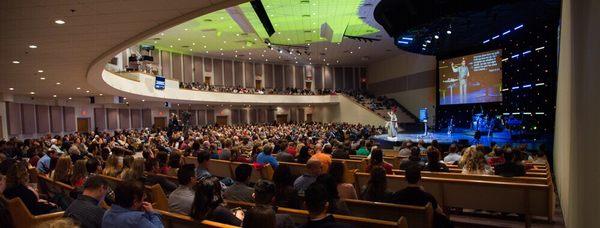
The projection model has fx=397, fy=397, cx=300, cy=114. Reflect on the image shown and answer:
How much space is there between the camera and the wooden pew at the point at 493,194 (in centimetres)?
486

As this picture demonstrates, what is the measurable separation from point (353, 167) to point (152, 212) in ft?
16.6

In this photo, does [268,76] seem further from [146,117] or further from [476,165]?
[476,165]

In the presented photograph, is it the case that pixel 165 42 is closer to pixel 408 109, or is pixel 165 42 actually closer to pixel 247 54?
pixel 247 54

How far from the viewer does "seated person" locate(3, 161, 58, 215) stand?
457 cm

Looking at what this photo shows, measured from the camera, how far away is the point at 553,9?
13039 millimetres

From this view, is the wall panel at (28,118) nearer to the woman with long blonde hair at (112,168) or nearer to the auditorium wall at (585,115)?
the woman with long blonde hair at (112,168)

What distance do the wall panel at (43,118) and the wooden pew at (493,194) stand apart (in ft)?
77.0

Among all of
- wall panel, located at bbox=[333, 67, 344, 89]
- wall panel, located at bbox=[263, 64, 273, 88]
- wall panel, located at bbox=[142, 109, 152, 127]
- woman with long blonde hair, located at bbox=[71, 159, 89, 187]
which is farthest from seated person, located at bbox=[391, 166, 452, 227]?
wall panel, located at bbox=[333, 67, 344, 89]

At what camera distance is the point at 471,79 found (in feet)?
70.8

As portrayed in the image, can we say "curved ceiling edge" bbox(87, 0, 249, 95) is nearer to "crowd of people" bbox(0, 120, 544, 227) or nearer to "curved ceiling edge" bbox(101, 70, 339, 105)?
"curved ceiling edge" bbox(101, 70, 339, 105)

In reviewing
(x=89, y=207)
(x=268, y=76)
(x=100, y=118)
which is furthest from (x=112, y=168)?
(x=268, y=76)

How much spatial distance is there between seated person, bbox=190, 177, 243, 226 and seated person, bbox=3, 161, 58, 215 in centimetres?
253

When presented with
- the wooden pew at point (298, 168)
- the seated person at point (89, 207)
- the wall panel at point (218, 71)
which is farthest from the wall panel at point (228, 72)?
the seated person at point (89, 207)

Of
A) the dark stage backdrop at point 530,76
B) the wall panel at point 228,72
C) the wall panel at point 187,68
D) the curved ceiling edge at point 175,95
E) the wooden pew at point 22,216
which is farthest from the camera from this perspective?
the wall panel at point 228,72
